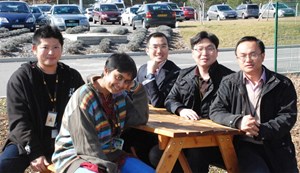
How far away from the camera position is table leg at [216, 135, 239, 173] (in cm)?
411

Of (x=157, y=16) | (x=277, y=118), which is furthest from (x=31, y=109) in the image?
(x=157, y=16)

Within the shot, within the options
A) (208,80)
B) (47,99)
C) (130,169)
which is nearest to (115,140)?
(130,169)

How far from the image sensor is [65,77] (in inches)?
179

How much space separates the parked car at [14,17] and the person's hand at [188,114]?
2118 cm

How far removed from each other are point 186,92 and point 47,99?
1285 mm

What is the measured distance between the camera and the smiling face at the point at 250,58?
418 centimetres

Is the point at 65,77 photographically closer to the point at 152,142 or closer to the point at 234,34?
the point at 152,142

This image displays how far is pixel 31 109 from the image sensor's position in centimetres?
433

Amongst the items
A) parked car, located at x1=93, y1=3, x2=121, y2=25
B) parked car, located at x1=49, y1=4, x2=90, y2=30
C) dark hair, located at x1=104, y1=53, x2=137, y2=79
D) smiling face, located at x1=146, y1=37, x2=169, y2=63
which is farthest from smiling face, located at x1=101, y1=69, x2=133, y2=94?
parked car, located at x1=93, y1=3, x2=121, y2=25

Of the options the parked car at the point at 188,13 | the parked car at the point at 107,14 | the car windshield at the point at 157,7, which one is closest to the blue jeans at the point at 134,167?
the car windshield at the point at 157,7

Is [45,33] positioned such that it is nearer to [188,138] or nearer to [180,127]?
[180,127]

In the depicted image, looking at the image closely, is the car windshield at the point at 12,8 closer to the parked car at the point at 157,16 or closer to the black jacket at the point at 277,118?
the parked car at the point at 157,16

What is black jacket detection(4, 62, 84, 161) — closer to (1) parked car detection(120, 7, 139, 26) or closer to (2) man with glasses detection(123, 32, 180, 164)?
(2) man with glasses detection(123, 32, 180, 164)

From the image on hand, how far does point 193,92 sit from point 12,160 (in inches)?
67.8
